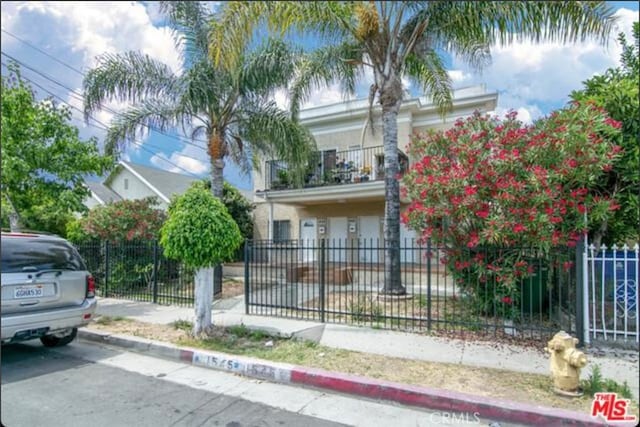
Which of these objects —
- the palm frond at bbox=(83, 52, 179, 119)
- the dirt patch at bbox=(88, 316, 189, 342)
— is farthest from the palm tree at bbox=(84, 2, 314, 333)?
the dirt patch at bbox=(88, 316, 189, 342)

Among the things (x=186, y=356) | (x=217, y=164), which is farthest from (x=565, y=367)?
(x=217, y=164)

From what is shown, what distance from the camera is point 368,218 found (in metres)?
16.5

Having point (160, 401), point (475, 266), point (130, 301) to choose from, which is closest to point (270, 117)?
point (130, 301)

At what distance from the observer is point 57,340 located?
641 cm

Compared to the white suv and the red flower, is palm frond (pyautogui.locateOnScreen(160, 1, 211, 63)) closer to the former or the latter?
the white suv

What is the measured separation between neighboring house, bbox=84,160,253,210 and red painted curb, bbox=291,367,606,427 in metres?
19.1

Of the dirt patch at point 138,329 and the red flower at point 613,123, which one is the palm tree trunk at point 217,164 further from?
the red flower at point 613,123

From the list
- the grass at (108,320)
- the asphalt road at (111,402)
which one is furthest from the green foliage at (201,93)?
the asphalt road at (111,402)

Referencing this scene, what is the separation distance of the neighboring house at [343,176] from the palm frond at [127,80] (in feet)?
14.7

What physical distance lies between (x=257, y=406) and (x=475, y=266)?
13.8 ft

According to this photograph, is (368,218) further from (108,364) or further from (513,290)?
(108,364)

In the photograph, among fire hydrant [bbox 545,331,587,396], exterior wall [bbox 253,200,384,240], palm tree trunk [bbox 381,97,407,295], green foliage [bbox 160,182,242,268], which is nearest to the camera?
fire hydrant [bbox 545,331,587,396]

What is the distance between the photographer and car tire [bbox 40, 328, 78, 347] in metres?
6.39

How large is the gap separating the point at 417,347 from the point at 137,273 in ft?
26.7
